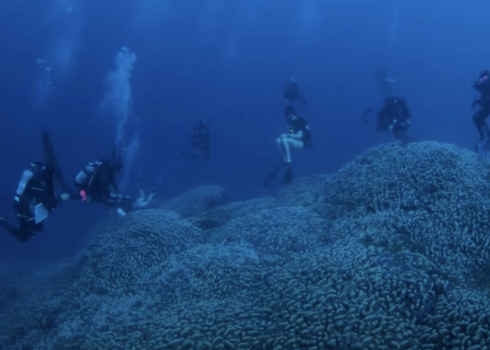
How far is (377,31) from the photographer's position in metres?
94.8

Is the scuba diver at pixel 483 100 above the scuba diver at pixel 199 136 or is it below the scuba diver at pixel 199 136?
below

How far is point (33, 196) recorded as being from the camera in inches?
301

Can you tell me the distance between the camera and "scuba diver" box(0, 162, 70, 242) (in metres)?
7.53

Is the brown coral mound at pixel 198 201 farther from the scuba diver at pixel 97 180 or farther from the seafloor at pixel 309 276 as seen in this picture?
the seafloor at pixel 309 276

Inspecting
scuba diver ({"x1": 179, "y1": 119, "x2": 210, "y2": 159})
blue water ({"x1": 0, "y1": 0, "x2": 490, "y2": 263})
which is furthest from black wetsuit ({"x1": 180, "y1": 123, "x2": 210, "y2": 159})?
blue water ({"x1": 0, "y1": 0, "x2": 490, "y2": 263})

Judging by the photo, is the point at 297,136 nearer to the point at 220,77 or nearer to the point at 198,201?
the point at 198,201

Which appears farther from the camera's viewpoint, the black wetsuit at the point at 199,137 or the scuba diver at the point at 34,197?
the black wetsuit at the point at 199,137

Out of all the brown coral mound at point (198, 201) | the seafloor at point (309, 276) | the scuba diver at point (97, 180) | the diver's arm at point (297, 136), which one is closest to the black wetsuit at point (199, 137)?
the brown coral mound at point (198, 201)

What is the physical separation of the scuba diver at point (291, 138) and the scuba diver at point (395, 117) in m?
2.67

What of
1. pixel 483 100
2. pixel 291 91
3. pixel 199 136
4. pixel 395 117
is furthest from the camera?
pixel 199 136

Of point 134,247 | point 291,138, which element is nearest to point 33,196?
point 134,247

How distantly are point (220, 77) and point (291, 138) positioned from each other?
69.3 m

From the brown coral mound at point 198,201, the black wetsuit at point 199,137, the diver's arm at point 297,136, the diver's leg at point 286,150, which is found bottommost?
the brown coral mound at point 198,201

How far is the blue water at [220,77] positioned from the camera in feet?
166
